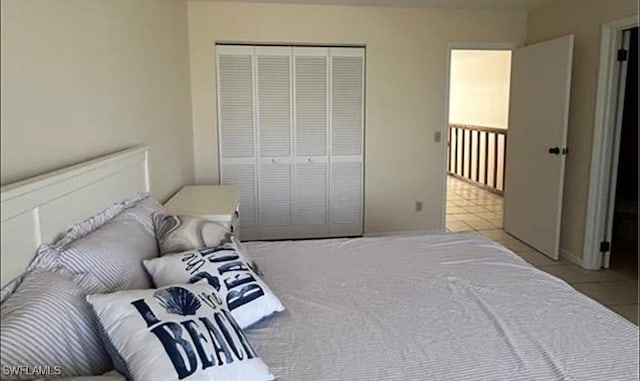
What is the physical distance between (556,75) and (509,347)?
3.23 metres

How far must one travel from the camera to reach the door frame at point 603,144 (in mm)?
3580

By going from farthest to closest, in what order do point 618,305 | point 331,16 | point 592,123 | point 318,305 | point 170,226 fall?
1. point 331,16
2. point 592,123
3. point 618,305
4. point 170,226
5. point 318,305

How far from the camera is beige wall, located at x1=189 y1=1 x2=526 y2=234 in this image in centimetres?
436

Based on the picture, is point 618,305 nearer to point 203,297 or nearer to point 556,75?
point 556,75

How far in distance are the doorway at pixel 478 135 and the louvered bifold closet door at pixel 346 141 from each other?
146 centimetres

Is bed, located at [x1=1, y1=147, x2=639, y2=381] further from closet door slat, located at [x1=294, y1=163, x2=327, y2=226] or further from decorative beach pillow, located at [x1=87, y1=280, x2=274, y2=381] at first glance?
closet door slat, located at [x1=294, y1=163, x2=327, y2=226]

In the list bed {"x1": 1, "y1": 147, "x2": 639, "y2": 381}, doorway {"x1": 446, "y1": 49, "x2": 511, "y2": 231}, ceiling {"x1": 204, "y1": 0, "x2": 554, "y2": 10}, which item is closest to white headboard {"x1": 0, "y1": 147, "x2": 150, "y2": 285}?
bed {"x1": 1, "y1": 147, "x2": 639, "y2": 381}

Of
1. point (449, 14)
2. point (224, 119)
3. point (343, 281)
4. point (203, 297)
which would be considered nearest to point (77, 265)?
point (203, 297)

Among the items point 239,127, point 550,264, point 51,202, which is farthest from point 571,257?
point 51,202

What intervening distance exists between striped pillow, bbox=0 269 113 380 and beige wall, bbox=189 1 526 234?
11.1 feet

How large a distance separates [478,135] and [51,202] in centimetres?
712

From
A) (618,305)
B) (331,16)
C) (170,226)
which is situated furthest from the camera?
(331,16)

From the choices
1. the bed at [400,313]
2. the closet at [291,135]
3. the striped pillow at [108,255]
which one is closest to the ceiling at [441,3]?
the closet at [291,135]

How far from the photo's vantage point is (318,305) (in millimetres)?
1751
